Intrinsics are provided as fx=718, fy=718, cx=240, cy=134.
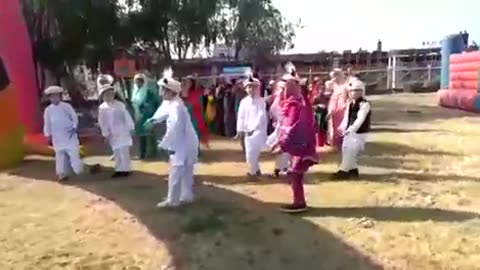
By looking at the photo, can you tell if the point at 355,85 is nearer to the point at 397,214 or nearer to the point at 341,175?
the point at 341,175

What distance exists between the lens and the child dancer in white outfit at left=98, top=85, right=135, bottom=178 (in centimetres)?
996

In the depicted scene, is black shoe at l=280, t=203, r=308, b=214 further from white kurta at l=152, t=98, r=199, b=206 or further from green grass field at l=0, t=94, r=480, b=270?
white kurta at l=152, t=98, r=199, b=206

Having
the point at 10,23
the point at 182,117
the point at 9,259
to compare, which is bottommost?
the point at 9,259

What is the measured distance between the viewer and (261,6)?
27.8m

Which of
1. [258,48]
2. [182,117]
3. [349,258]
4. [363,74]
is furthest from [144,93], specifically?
[363,74]

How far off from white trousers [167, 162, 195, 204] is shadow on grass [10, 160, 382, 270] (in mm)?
171

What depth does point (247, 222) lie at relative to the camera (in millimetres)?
7145

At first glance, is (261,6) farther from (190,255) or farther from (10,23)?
(190,255)

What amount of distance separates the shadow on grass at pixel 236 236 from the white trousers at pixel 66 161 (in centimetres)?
162

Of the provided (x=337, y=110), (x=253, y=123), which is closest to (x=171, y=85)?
(x=253, y=123)

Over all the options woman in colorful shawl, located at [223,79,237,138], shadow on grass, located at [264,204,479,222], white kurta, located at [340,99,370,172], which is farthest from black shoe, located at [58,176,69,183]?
woman in colorful shawl, located at [223,79,237,138]

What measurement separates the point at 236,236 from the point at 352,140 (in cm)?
293

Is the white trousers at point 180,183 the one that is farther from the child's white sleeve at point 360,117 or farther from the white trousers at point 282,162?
the child's white sleeve at point 360,117

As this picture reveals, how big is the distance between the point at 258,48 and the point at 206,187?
22.3 meters
